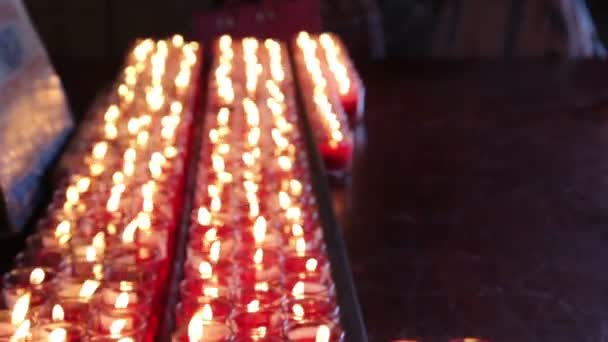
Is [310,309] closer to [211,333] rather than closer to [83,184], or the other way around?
[211,333]

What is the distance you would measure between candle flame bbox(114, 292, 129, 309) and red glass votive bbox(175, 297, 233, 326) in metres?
0.05

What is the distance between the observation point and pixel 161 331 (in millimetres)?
1023

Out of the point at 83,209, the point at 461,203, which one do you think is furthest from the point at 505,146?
the point at 83,209

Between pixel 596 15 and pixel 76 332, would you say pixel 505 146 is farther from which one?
A: pixel 596 15

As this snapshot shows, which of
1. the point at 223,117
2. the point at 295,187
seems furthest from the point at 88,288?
the point at 223,117

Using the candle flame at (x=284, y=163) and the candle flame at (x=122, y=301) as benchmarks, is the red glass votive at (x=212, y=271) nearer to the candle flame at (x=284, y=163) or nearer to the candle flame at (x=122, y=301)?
the candle flame at (x=122, y=301)

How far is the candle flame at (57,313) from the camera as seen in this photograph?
97 cm

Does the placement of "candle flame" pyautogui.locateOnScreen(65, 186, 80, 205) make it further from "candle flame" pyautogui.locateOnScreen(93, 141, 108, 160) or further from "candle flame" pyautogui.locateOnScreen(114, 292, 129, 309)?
"candle flame" pyautogui.locateOnScreen(114, 292, 129, 309)

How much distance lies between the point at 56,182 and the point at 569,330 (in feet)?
2.72

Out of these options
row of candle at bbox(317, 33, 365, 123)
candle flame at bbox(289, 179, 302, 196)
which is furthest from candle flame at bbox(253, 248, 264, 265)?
row of candle at bbox(317, 33, 365, 123)

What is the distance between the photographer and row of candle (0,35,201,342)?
3.19 ft

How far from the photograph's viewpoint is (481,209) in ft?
5.23

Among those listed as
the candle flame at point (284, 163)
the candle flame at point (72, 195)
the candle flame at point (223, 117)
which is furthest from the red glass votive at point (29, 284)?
the candle flame at point (223, 117)

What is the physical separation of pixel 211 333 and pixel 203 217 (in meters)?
0.30
